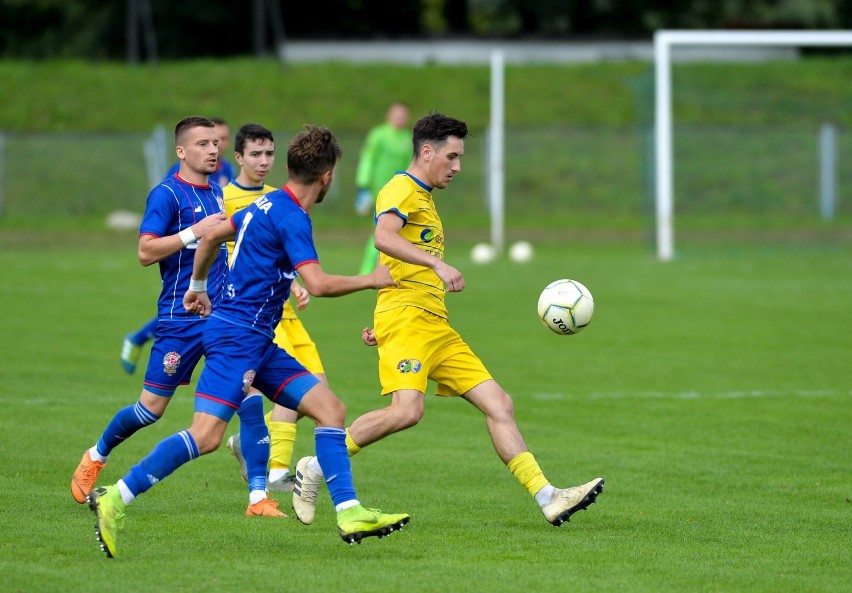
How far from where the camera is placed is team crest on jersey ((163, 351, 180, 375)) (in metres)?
6.97

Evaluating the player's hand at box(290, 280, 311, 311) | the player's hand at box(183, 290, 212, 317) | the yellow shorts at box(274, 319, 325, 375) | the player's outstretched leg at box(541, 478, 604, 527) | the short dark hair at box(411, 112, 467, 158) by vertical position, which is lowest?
the player's outstretched leg at box(541, 478, 604, 527)

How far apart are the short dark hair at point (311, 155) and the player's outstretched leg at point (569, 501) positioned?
1987 millimetres

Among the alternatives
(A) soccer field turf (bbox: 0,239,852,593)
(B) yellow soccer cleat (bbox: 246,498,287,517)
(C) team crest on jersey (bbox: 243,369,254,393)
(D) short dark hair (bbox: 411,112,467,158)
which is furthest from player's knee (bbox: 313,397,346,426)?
(D) short dark hair (bbox: 411,112,467,158)

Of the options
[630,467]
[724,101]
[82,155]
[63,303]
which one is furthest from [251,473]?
[724,101]

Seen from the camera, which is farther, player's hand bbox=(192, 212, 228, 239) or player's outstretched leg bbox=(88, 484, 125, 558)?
player's hand bbox=(192, 212, 228, 239)

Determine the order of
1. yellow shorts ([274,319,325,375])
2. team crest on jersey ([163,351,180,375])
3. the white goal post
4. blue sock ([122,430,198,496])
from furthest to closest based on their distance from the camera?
the white goal post, yellow shorts ([274,319,325,375]), team crest on jersey ([163,351,180,375]), blue sock ([122,430,198,496])

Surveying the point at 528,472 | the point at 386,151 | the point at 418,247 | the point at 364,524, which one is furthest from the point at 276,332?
the point at 386,151

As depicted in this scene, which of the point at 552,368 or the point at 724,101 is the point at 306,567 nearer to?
the point at 552,368

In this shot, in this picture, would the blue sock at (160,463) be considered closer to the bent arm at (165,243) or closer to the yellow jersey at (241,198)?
the bent arm at (165,243)

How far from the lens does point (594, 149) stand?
36.8 metres

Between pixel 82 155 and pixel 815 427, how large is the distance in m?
28.4

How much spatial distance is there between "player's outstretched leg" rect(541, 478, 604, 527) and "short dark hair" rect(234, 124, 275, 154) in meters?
2.88

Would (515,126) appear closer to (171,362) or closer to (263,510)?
(171,362)

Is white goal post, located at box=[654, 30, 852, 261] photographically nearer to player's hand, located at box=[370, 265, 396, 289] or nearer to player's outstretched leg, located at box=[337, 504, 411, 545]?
player's hand, located at box=[370, 265, 396, 289]
